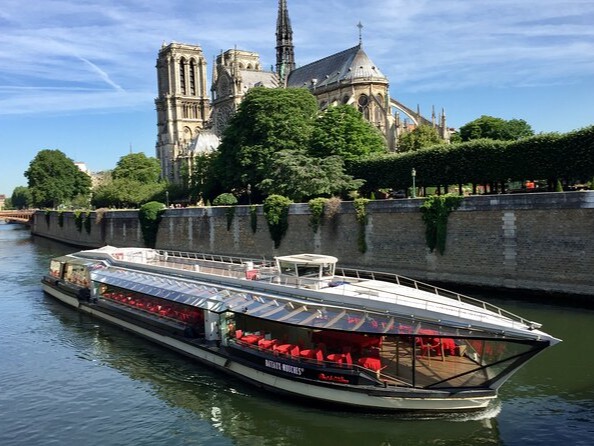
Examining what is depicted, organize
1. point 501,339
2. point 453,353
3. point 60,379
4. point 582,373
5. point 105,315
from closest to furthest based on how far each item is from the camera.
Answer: point 501,339, point 453,353, point 582,373, point 60,379, point 105,315

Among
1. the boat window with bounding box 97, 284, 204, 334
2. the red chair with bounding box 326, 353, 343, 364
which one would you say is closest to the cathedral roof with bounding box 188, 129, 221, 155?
the boat window with bounding box 97, 284, 204, 334

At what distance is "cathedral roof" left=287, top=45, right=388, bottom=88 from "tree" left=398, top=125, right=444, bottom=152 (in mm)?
15901

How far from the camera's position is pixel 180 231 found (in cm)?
4741

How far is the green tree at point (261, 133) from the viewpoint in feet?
151

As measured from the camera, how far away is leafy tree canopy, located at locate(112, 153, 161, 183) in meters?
85.5

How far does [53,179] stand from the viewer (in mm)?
90625

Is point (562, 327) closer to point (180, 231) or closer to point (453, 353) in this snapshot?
point (453, 353)

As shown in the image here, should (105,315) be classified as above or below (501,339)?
below

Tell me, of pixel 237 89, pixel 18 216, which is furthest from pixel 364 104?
pixel 18 216

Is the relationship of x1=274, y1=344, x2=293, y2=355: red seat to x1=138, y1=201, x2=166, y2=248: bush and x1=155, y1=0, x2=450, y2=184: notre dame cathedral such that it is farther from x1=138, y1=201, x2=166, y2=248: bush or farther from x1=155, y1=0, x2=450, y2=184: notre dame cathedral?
x1=155, y1=0, x2=450, y2=184: notre dame cathedral

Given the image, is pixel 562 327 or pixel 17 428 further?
pixel 562 327

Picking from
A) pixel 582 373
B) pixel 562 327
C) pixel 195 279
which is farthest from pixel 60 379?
pixel 562 327

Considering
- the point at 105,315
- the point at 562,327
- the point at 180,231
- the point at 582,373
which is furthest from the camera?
the point at 180,231

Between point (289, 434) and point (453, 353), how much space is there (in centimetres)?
411
